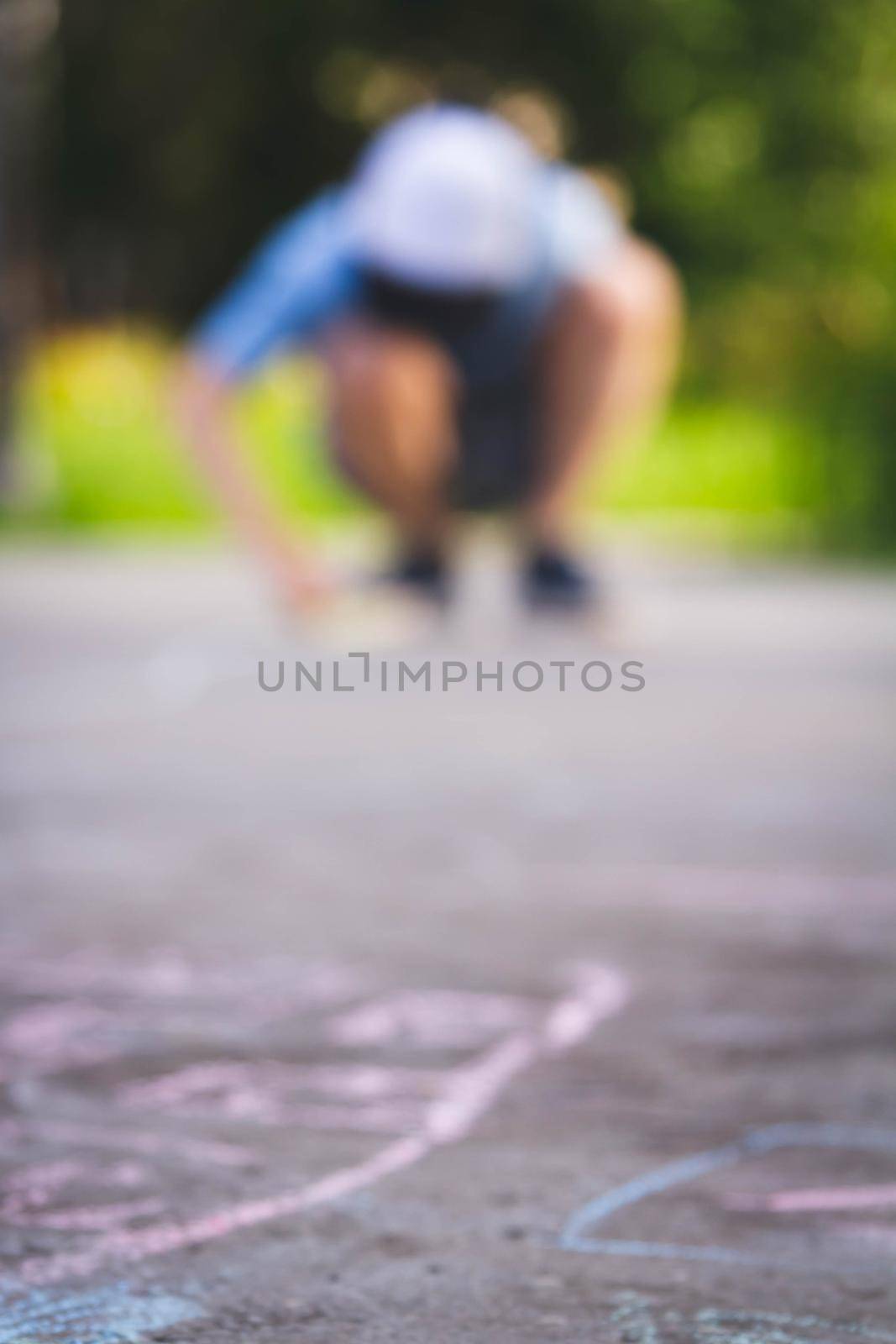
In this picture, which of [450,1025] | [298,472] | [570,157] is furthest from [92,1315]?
[570,157]

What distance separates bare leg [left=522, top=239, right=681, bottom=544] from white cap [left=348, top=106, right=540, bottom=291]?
65cm

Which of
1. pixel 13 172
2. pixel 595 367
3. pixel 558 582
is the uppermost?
pixel 13 172

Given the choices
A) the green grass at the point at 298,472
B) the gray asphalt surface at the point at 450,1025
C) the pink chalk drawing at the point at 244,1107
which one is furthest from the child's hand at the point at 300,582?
the green grass at the point at 298,472

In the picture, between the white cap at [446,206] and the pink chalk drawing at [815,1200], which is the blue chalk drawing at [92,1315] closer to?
the pink chalk drawing at [815,1200]

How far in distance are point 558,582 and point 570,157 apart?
44.3 ft

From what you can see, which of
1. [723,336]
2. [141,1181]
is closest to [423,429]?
[141,1181]

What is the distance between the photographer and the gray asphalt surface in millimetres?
1750

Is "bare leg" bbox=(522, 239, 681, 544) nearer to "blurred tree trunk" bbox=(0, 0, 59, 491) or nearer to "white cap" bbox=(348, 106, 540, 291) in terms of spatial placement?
"white cap" bbox=(348, 106, 540, 291)

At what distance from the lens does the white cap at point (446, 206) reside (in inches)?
218

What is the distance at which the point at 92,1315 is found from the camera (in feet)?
5.45

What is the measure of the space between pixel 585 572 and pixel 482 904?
373 centimetres

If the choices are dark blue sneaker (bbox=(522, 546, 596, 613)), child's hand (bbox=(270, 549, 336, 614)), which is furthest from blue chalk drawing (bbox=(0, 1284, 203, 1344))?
dark blue sneaker (bbox=(522, 546, 596, 613))

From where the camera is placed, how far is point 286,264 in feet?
19.5

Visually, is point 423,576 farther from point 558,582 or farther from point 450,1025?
point 450,1025
